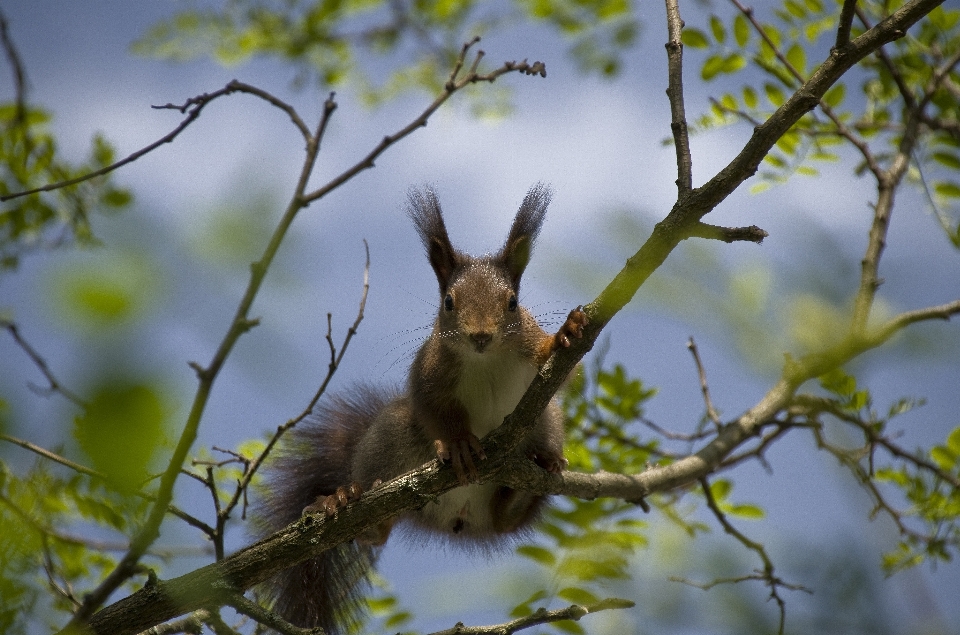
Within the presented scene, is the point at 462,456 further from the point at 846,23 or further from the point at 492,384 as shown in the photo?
the point at 846,23

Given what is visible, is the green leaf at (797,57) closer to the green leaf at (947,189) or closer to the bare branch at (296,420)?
the green leaf at (947,189)

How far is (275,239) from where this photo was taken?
36.3 inches

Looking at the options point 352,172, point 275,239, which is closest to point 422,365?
point 352,172

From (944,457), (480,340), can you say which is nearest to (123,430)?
(480,340)

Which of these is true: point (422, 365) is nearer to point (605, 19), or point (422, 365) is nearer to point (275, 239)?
point (605, 19)

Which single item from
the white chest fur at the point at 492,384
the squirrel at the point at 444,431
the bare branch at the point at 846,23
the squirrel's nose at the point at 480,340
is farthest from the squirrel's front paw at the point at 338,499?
the bare branch at the point at 846,23

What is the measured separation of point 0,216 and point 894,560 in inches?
142

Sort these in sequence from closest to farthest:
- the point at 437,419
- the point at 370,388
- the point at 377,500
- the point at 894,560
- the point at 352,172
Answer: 1. the point at 352,172
2. the point at 377,500
3. the point at 894,560
4. the point at 437,419
5. the point at 370,388

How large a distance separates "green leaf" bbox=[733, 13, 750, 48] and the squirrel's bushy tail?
2.22 m

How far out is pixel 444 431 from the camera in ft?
10.1

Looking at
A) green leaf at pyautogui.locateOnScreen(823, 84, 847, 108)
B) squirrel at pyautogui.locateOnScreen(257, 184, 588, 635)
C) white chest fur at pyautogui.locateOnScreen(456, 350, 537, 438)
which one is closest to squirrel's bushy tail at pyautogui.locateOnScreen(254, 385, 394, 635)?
squirrel at pyautogui.locateOnScreen(257, 184, 588, 635)

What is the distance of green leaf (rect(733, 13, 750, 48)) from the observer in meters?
3.50

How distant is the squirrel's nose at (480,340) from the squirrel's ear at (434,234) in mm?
675

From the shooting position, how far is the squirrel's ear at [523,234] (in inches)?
133
